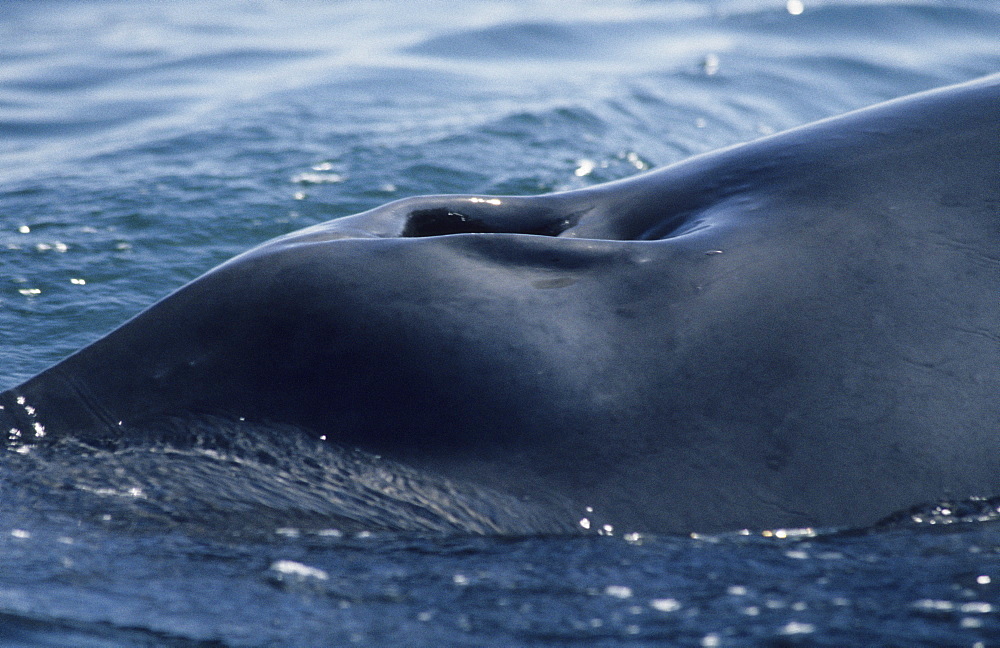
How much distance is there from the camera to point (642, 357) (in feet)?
7.50

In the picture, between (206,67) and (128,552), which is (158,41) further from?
(128,552)

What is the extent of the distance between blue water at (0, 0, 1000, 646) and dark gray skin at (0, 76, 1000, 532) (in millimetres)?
97

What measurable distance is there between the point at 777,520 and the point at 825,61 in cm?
950

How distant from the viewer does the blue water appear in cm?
203

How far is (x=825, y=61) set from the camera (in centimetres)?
1096

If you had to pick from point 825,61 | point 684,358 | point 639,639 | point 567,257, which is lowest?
point 639,639

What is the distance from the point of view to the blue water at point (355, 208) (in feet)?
6.64

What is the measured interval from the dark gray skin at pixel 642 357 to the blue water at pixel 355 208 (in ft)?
0.32

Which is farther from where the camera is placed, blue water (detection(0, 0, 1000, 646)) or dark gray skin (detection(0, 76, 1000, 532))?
dark gray skin (detection(0, 76, 1000, 532))

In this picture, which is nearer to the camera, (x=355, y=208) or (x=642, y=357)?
A: (x=642, y=357)

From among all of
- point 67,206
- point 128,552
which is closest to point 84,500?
point 128,552

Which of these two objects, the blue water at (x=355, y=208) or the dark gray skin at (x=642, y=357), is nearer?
the blue water at (x=355, y=208)

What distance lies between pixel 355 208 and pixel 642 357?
4226 millimetres

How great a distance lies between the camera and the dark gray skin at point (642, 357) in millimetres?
2205
